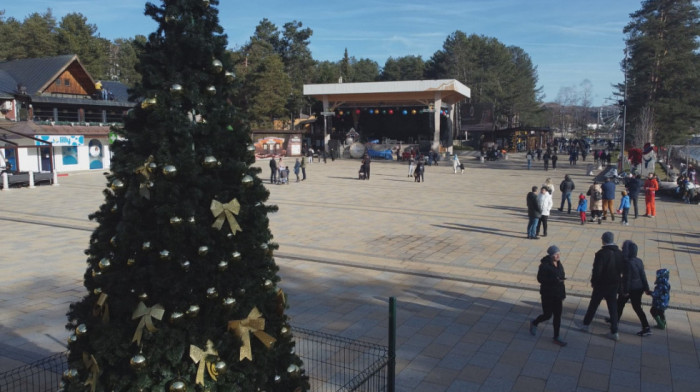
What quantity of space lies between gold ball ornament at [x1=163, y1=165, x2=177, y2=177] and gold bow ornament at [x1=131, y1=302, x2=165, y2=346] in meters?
0.91

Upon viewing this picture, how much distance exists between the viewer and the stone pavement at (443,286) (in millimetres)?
6652

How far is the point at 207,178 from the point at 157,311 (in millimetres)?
971

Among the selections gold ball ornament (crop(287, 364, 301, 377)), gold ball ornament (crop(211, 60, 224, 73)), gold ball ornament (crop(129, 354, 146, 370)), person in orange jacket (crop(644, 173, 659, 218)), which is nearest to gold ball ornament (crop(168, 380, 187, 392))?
gold ball ornament (crop(129, 354, 146, 370))

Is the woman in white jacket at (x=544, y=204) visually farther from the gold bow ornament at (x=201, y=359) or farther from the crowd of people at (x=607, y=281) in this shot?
the gold bow ornament at (x=201, y=359)

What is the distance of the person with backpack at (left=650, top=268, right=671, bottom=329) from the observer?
7.80 m

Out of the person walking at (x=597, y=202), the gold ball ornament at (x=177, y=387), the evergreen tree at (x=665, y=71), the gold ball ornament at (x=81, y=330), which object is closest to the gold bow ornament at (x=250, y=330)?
the gold ball ornament at (x=177, y=387)

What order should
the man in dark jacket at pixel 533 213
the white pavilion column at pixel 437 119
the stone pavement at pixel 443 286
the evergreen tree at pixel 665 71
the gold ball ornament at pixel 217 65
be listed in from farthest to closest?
the white pavilion column at pixel 437 119
the evergreen tree at pixel 665 71
the man in dark jacket at pixel 533 213
the stone pavement at pixel 443 286
the gold ball ornament at pixel 217 65

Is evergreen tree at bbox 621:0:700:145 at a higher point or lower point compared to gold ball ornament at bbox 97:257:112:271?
higher

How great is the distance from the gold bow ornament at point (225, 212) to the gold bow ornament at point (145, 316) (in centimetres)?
69

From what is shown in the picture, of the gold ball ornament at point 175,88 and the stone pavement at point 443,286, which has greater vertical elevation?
the gold ball ornament at point 175,88

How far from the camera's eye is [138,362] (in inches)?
138

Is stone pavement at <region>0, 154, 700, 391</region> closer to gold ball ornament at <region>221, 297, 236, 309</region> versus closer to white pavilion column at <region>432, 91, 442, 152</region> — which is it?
gold ball ornament at <region>221, 297, 236, 309</region>

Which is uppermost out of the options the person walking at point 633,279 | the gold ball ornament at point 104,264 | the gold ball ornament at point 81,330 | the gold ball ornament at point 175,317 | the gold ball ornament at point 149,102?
the gold ball ornament at point 149,102

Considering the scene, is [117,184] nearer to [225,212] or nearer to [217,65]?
[225,212]
